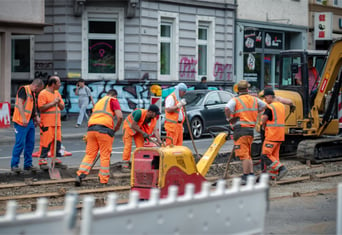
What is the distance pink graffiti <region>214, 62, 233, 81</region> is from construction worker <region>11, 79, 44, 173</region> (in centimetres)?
2023

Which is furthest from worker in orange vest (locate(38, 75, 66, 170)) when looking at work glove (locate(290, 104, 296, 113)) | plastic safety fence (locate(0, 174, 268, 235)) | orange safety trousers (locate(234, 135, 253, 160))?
plastic safety fence (locate(0, 174, 268, 235))

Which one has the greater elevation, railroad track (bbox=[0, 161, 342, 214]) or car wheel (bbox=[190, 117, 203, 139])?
car wheel (bbox=[190, 117, 203, 139])

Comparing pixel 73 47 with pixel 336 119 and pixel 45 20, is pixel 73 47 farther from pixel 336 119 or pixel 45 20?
pixel 336 119

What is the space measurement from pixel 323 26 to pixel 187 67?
978 cm

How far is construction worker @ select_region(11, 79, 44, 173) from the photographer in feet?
45.5

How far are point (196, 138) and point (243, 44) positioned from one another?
1276cm

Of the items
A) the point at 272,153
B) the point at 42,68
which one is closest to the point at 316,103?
the point at 272,153

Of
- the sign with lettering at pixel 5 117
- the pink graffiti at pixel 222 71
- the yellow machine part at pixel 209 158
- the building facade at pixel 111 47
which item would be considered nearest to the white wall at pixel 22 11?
the building facade at pixel 111 47

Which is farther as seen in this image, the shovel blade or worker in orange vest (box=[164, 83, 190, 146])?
worker in orange vest (box=[164, 83, 190, 146])

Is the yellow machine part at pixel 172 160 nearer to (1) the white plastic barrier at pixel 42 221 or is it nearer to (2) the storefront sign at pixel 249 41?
(1) the white plastic barrier at pixel 42 221

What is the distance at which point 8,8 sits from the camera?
87.0 ft

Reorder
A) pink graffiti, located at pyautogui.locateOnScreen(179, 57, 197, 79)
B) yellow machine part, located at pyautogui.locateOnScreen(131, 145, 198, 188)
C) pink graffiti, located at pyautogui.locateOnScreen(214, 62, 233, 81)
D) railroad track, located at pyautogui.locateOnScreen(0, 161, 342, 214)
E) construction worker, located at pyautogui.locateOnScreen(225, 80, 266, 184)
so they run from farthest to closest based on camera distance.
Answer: pink graffiti, located at pyautogui.locateOnScreen(214, 62, 233, 81) → pink graffiti, located at pyautogui.locateOnScreen(179, 57, 197, 79) → construction worker, located at pyautogui.locateOnScreen(225, 80, 266, 184) → railroad track, located at pyautogui.locateOnScreen(0, 161, 342, 214) → yellow machine part, located at pyautogui.locateOnScreen(131, 145, 198, 188)

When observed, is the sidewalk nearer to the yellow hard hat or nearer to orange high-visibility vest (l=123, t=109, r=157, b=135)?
the yellow hard hat

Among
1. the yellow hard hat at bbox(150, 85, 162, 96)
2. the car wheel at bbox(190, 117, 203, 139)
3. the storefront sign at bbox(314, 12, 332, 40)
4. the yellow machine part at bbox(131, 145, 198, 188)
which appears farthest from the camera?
the storefront sign at bbox(314, 12, 332, 40)
